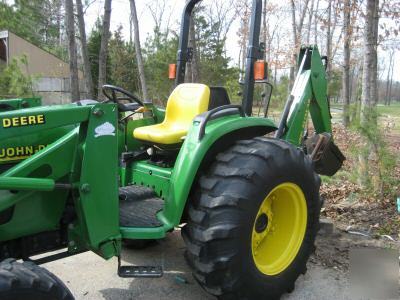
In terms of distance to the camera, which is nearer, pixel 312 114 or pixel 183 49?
pixel 183 49

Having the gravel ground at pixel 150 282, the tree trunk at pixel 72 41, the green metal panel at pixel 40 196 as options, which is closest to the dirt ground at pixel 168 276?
the gravel ground at pixel 150 282

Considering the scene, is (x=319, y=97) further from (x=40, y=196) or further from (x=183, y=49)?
(x=40, y=196)

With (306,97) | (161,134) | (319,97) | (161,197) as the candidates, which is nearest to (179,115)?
(161,134)

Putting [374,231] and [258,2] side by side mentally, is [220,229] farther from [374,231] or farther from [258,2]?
[374,231]

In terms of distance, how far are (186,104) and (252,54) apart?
0.71 m

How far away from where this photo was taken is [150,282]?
11.9 feet

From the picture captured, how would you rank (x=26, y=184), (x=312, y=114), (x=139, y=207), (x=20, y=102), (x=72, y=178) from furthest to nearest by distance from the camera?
(x=312, y=114)
(x=20, y=102)
(x=139, y=207)
(x=72, y=178)
(x=26, y=184)

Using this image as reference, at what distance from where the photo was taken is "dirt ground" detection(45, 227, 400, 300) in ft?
11.3

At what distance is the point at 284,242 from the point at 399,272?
3.80 ft

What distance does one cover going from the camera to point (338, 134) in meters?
8.10

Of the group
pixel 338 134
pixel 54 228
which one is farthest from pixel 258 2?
pixel 338 134

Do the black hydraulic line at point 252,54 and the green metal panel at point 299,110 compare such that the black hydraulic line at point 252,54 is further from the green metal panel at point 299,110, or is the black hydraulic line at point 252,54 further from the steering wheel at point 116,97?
the steering wheel at point 116,97

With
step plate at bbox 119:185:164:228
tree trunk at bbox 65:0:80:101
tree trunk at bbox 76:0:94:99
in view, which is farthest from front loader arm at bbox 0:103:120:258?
tree trunk at bbox 76:0:94:99

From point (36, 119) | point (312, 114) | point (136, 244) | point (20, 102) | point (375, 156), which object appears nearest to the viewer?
point (36, 119)
